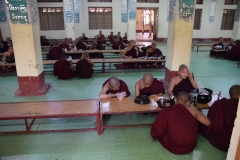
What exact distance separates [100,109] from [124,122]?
2.73ft

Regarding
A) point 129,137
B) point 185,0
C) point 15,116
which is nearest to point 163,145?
point 129,137

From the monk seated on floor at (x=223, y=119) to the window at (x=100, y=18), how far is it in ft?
45.2

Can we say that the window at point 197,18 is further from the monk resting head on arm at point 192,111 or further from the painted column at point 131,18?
the monk resting head on arm at point 192,111

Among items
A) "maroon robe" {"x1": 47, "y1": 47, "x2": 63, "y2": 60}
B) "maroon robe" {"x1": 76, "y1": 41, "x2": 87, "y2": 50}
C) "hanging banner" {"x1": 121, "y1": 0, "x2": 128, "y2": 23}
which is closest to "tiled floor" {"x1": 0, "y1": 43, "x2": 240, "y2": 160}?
"maroon robe" {"x1": 47, "y1": 47, "x2": 63, "y2": 60}

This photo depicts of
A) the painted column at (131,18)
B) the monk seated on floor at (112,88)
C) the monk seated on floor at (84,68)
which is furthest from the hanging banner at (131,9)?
the monk seated on floor at (112,88)

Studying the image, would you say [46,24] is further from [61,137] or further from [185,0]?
[61,137]

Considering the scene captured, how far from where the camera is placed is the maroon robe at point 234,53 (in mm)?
9484

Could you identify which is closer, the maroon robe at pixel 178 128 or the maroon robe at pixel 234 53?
the maroon robe at pixel 178 128

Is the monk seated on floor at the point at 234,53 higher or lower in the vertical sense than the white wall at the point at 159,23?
lower

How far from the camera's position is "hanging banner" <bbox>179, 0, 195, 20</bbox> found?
197 inches

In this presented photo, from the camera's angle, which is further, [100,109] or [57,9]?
[57,9]

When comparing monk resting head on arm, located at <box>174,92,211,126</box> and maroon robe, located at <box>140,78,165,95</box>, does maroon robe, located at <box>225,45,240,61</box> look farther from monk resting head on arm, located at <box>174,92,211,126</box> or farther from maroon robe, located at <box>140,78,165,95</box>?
monk resting head on arm, located at <box>174,92,211,126</box>

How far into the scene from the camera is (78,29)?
14742 millimetres

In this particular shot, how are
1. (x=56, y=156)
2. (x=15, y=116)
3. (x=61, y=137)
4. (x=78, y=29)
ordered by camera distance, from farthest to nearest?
(x=78, y=29) < (x=61, y=137) < (x=15, y=116) < (x=56, y=156)
